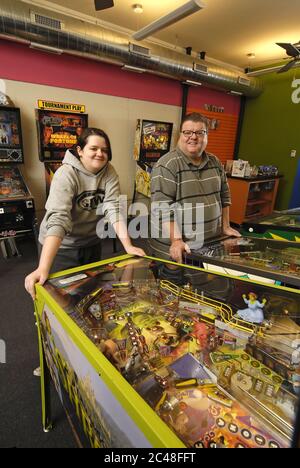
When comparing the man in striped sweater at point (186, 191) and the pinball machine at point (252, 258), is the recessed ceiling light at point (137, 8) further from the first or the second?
the pinball machine at point (252, 258)

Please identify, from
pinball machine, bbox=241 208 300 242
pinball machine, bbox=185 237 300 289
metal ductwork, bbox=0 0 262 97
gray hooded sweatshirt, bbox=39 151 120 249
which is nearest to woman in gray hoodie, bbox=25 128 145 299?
gray hooded sweatshirt, bbox=39 151 120 249

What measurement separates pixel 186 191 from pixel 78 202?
704 millimetres

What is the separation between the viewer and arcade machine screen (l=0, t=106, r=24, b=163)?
321cm

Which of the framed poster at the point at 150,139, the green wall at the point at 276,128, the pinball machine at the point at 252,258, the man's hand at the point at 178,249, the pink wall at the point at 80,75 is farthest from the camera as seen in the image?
the green wall at the point at 276,128

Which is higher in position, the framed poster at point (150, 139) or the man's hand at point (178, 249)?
the framed poster at point (150, 139)

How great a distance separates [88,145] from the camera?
4.83 feet

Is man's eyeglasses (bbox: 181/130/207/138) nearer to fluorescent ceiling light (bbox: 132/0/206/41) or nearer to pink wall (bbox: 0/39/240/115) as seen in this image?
fluorescent ceiling light (bbox: 132/0/206/41)

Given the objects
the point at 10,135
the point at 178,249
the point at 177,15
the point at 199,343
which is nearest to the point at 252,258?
the point at 178,249

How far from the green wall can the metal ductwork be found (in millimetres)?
1359

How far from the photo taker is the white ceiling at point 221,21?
10.9 ft

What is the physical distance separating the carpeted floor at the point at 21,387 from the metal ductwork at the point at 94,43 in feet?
9.42

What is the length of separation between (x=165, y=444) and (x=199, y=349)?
44 centimetres

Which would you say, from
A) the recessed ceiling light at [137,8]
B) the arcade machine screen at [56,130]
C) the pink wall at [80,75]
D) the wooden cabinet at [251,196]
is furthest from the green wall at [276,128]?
the arcade machine screen at [56,130]

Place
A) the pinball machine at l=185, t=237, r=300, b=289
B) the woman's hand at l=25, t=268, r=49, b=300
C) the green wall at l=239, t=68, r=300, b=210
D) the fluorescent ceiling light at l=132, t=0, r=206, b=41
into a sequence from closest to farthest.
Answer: the woman's hand at l=25, t=268, r=49, b=300, the pinball machine at l=185, t=237, r=300, b=289, the fluorescent ceiling light at l=132, t=0, r=206, b=41, the green wall at l=239, t=68, r=300, b=210
